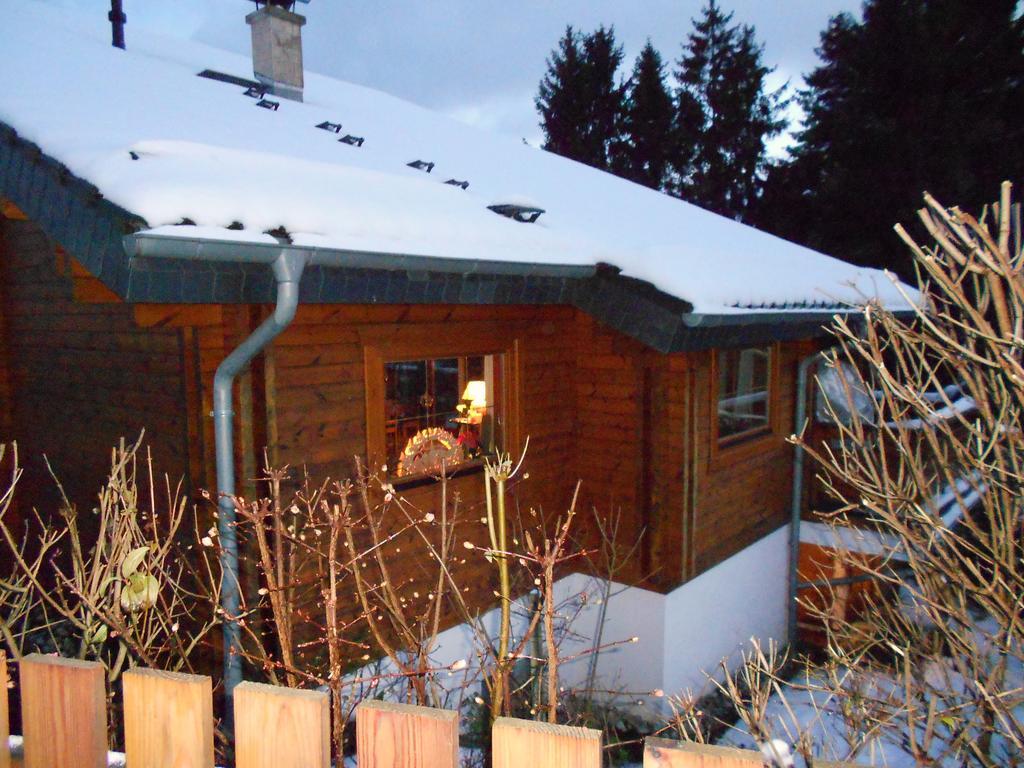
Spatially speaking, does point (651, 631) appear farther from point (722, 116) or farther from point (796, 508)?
point (722, 116)

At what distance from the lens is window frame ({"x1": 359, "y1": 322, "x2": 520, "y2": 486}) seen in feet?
15.8

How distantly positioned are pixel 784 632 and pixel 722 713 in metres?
2.07

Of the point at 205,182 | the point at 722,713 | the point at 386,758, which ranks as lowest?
the point at 722,713

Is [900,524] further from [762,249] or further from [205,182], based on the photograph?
[762,249]

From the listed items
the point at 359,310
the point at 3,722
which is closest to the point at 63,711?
the point at 3,722

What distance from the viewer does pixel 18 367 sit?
233 inches

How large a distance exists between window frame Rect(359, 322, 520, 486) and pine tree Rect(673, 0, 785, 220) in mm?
19701

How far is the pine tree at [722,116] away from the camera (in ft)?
81.6

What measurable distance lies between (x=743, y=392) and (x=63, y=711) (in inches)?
269

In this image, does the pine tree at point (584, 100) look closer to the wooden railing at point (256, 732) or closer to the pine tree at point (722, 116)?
the pine tree at point (722, 116)

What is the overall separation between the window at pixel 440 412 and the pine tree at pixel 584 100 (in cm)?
2174

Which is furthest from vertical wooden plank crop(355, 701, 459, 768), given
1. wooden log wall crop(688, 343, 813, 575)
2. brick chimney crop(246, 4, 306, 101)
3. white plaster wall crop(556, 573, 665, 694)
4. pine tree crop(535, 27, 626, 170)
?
pine tree crop(535, 27, 626, 170)

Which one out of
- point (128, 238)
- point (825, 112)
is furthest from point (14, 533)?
point (825, 112)

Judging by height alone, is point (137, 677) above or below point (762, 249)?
below
